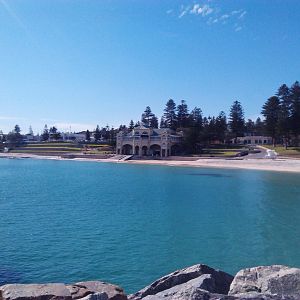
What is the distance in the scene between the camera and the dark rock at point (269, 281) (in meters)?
5.79

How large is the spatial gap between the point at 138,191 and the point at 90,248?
2229 centimetres

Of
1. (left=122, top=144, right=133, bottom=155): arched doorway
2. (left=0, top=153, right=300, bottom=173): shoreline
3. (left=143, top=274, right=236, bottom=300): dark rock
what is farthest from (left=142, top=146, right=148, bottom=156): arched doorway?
(left=143, top=274, right=236, bottom=300): dark rock

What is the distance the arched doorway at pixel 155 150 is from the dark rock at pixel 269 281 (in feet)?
323

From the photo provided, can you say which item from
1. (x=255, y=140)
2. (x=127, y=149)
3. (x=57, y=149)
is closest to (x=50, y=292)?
(x=127, y=149)

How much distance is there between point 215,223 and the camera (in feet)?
72.4

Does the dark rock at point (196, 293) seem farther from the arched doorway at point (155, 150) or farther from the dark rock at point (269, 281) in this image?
the arched doorway at point (155, 150)

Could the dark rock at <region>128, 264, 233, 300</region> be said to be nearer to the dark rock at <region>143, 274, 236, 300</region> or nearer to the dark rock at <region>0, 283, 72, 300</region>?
the dark rock at <region>143, 274, 236, 300</region>

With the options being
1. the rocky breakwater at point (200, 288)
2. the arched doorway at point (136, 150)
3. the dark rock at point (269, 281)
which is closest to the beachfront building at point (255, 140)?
the arched doorway at point (136, 150)

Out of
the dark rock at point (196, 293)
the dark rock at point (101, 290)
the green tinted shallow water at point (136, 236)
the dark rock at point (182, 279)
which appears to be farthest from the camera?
the green tinted shallow water at point (136, 236)

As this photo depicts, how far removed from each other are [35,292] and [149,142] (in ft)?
325

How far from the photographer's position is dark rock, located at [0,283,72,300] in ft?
21.1

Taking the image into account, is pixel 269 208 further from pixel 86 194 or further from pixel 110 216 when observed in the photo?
pixel 86 194

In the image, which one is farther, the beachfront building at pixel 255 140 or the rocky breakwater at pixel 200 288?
the beachfront building at pixel 255 140

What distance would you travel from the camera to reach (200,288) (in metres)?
5.99
